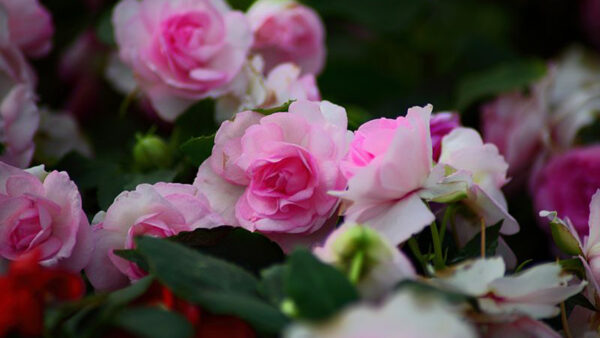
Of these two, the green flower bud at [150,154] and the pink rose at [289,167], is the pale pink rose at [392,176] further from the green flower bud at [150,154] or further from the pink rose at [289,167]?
the green flower bud at [150,154]

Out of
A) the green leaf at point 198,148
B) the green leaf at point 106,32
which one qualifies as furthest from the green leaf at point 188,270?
the green leaf at point 106,32

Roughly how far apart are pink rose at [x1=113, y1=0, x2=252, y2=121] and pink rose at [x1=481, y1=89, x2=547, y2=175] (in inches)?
11.2

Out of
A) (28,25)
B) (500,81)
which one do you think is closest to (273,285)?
(28,25)

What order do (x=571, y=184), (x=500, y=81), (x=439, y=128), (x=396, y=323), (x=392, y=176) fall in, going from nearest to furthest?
(x=396, y=323) → (x=392, y=176) → (x=439, y=128) → (x=571, y=184) → (x=500, y=81)

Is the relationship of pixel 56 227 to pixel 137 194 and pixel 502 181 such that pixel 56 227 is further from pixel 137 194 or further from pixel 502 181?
pixel 502 181

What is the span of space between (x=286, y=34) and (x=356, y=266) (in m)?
0.31

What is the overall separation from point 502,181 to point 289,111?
0.14 m

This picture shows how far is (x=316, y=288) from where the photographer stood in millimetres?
294

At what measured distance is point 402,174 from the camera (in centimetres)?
38

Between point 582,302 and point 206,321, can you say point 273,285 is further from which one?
point 582,302

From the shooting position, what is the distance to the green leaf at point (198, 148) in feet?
1.48

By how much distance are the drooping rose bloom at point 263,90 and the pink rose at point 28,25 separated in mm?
167

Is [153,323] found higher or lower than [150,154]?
higher

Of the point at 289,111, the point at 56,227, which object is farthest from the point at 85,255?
the point at 289,111
